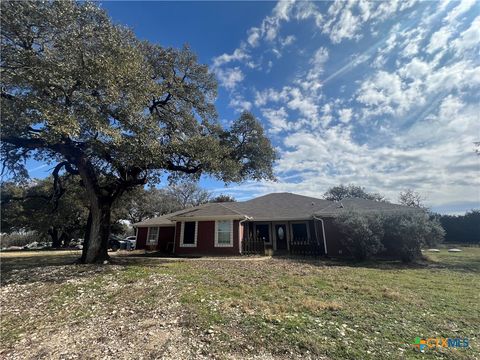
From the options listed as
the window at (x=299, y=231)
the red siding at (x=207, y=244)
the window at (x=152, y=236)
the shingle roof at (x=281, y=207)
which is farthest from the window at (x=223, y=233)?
the window at (x=152, y=236)

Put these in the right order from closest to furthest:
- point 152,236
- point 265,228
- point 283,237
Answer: point 283,237 < point 265,228 < point 152,236

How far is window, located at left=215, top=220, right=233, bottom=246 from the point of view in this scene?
17969mm

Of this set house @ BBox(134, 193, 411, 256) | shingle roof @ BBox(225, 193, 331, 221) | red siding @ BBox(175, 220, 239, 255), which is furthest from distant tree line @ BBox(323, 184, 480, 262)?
red siding @ BBox(175, 220, 239, 255)

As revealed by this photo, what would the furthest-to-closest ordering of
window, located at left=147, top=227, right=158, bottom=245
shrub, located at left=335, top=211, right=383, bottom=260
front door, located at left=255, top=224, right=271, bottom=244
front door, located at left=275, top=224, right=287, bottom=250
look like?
window, located at left=147, top=227, right=158, bottom=245 → front door, located at left=255, top=224, right=271, bottom=244 → front door, located at left=275, top=224, right=287, bottom=250 → shrub, located at left=335, top=211, right=383, bottom=260

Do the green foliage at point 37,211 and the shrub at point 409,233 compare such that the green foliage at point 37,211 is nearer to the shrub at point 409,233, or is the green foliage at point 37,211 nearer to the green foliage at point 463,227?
the shrub at point 409,233

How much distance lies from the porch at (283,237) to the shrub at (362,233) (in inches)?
104

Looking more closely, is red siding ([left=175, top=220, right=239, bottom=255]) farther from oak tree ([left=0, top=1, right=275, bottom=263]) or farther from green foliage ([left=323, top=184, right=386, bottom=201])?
green foliage ([left=323, top=184, right=386, bottom=201])

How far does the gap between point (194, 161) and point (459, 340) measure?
38.7 feet

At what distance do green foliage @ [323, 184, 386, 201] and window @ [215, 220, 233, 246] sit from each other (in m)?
33.2

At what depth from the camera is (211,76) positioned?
15.9 m

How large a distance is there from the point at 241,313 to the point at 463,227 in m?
35.2

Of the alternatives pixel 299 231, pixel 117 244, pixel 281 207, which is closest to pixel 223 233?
pixel 281 207

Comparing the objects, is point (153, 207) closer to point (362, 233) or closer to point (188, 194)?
point (188, 194)

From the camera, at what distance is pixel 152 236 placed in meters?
24.1
